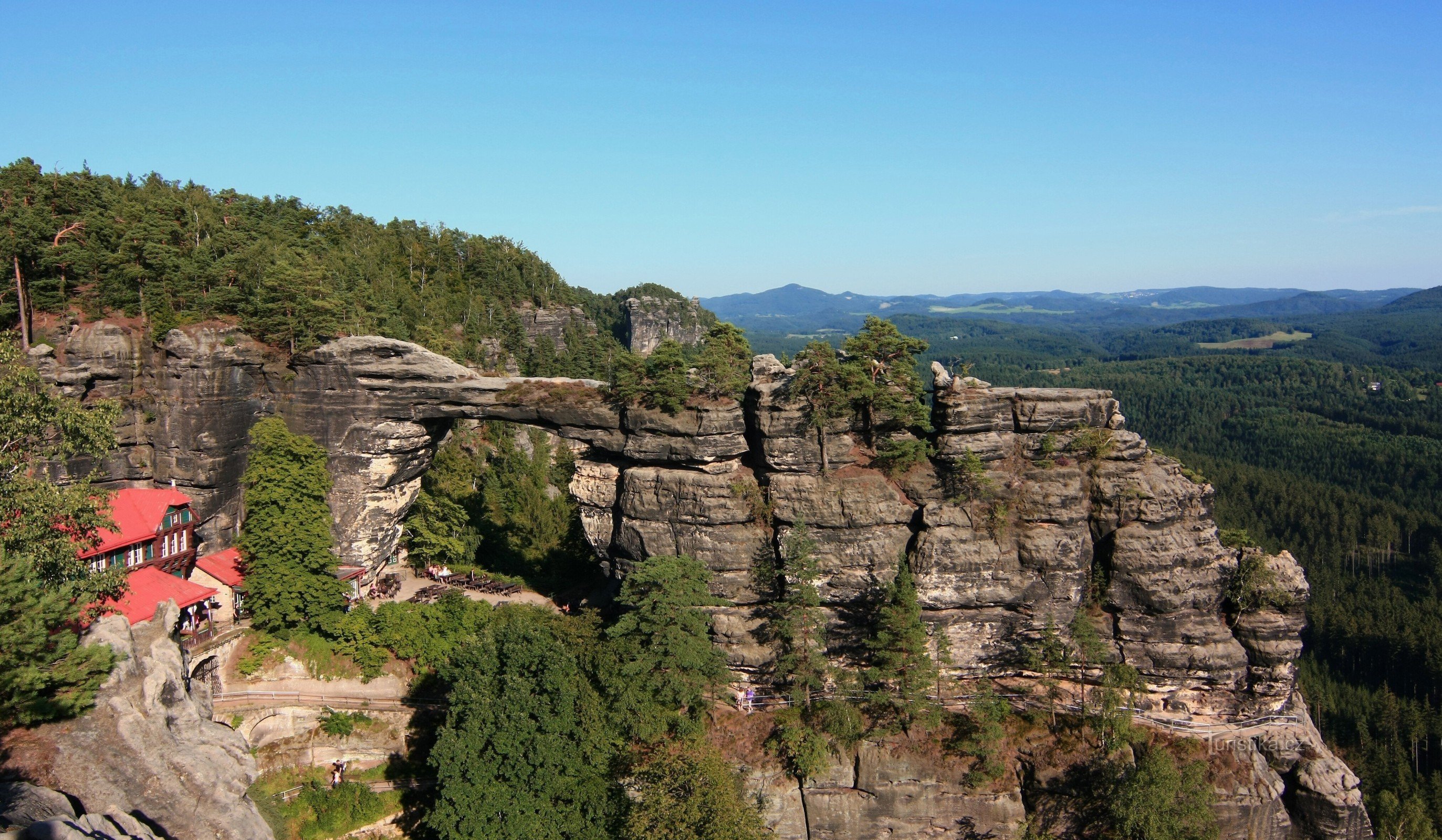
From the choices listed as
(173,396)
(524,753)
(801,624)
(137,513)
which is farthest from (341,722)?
(801,624)

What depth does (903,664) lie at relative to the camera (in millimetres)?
25031

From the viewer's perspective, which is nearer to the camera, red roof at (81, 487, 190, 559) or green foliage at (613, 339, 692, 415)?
red roof at (81, 487, 190, 559)

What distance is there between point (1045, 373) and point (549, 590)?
185 metres

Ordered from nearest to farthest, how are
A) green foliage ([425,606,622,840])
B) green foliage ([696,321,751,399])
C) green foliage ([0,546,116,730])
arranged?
green foliage ([0,546,116,730]) → green foliage ([425,606,622,840]) → green foliage ([696,321,751,399])

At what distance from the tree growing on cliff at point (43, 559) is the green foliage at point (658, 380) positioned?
15309 millimetres

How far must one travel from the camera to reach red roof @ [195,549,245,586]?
29062mm

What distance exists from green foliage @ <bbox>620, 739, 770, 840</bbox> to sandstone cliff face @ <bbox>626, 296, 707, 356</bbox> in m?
65.8

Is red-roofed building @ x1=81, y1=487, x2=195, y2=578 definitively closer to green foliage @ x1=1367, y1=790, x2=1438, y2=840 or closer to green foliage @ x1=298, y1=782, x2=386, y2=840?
green foliage @ x1=298, y1=782, x2=386, y2=840

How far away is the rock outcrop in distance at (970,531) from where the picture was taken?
25547 mm

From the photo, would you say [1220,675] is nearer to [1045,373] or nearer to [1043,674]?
[1043,674]

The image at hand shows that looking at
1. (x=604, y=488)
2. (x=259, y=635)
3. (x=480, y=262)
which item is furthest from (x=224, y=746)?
(x=480, y=262)

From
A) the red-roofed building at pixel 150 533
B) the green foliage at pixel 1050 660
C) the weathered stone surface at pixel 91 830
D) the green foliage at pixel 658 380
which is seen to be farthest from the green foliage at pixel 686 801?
the red-roofed building at pixel 150 533

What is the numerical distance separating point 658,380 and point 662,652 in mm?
9256

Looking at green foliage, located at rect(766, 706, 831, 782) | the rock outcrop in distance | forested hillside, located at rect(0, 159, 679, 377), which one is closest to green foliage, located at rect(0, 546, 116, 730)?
the rock outcrop in distance
